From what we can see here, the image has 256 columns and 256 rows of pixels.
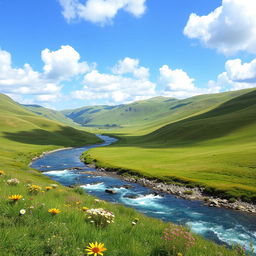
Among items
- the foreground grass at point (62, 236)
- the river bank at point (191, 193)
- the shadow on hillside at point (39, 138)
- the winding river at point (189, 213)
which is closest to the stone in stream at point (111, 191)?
the winding river at point (189, 213)

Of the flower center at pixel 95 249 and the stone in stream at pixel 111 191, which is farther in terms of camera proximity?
the stone in stream at pixel 111 191

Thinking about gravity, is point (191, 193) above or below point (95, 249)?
below

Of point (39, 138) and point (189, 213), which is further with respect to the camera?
point (39, 138)

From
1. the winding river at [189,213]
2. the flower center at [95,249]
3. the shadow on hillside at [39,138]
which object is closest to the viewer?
the flower center at [95,249]

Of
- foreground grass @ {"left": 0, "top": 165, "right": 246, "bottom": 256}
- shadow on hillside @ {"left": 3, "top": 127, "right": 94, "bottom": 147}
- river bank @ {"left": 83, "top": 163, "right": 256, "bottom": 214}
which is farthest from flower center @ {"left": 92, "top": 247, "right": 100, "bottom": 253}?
shadow on hillside @ {"left": 3, "top": 127, "right": 94, "bottom": 147}

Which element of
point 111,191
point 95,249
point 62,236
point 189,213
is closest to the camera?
point 95,249

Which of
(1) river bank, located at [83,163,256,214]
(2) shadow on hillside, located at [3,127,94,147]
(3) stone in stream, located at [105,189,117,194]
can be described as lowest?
(1) river bank, located at [83,163,256,214]

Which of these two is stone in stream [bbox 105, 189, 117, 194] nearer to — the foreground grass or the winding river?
the winding river

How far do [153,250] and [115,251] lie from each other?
1230mm

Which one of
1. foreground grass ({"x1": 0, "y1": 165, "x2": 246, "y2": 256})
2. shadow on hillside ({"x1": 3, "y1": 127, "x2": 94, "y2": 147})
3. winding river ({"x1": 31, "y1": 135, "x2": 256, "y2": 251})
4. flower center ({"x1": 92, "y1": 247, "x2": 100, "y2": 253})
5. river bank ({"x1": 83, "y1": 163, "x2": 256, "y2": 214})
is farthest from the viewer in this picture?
shadow on hillside ({"x1": 3, "y1": 127, "x2": 94, "y2": 147})

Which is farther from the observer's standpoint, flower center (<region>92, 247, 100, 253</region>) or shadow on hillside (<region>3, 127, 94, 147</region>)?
shadow on hillside (<region>3, 127, 94, 147</region>)

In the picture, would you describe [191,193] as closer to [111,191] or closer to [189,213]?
[189,213]

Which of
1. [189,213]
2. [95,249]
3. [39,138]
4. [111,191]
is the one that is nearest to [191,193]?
[189,213]

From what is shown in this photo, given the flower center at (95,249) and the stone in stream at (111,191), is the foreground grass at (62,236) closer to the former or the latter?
the flower center at (95,249)
